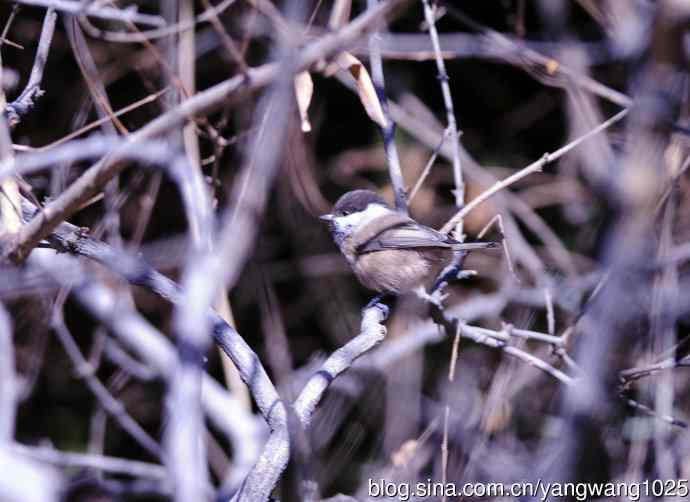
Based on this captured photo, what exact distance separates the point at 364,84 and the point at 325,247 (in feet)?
7.35

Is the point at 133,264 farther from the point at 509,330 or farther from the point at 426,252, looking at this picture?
the point at 426,252

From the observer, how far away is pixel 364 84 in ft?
9.39

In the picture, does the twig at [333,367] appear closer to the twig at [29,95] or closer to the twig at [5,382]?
the twig at [5,382]

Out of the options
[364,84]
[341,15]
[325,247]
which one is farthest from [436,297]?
[325,247]

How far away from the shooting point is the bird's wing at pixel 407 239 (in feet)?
11.3

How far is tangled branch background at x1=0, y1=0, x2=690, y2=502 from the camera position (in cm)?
148

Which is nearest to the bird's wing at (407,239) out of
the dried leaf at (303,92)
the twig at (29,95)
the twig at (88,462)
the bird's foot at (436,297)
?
the bird's foot at (436,297)

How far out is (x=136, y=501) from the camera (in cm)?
486

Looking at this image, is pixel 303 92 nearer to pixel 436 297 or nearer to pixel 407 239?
pixel 436 297

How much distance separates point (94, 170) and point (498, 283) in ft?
11.5

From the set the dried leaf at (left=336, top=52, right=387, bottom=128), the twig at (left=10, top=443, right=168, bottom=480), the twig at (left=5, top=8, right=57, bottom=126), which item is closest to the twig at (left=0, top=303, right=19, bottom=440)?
the twig at (left=10, top=443, right=168, bottom=480)

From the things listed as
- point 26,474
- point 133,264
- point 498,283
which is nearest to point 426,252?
point 498,283

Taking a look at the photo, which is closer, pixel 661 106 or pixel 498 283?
pixel 661 106

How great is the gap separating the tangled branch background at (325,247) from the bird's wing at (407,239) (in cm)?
14
